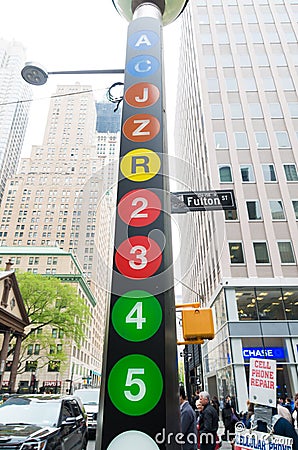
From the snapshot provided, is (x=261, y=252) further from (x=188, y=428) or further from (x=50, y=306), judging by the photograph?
(x=50, y=306)

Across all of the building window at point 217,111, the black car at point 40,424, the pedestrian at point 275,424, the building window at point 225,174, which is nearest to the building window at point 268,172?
the building window at point 225,174

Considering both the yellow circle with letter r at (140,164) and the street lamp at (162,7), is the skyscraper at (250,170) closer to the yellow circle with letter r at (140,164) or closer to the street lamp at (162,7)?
the street lamp at (162,7)

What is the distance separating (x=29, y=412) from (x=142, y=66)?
690 cm

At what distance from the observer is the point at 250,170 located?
22203mm

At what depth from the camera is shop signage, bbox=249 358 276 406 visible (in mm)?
4930

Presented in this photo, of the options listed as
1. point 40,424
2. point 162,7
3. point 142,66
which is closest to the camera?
point 142,66

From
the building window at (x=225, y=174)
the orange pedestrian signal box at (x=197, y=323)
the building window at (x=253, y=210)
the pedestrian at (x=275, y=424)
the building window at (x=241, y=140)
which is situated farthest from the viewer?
the building window at (x=241, y=140)

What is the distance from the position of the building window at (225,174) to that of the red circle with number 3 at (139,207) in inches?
812

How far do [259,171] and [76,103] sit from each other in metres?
63.7

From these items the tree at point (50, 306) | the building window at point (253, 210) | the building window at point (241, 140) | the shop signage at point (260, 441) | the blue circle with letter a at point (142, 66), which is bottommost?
the shop signage at point (260, 441)

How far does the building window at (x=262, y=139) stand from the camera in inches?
909

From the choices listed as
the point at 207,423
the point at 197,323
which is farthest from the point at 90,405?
the point at 197,323

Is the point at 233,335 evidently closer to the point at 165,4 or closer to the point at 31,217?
the point at 165,4

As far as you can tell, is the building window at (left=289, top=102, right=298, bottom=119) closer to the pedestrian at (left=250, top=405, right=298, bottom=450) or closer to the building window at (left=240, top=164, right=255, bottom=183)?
the building window at (left=240, top=164, right=255, bottom=183)
